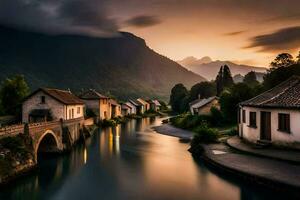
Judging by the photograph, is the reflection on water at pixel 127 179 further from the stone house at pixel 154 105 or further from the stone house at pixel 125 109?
the stone house at pixel 154 105

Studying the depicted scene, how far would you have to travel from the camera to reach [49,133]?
123 ft

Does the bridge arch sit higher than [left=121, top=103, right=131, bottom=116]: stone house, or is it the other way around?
[left=121, top=103, right=131, bottom=116]: stone house

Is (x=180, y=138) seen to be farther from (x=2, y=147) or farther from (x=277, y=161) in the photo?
(x=2, y=147)

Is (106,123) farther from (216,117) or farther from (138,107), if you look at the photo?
(138,107)

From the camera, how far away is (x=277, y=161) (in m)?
25.7

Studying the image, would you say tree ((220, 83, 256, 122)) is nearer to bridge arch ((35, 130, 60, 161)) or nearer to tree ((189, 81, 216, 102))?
bridge arch ((35, 130, 60, 161))

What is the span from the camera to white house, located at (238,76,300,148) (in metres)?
28.2

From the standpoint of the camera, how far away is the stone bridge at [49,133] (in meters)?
29.5

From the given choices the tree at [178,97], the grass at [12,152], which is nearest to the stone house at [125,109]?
the tree at [178,97]

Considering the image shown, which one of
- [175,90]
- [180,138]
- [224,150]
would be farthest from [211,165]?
[175,90]

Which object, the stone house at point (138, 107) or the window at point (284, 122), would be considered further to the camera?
the stone house at point (138, 107)

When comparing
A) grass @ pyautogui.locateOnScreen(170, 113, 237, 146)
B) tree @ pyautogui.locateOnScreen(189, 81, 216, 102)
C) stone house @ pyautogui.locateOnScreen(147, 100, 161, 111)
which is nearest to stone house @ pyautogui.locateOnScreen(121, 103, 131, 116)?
tree @ pyautogui.locateOnScreen(189, 81, 216, 102)

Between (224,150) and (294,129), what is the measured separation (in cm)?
705

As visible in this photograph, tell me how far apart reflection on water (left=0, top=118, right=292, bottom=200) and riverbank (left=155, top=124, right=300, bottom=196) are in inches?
29.6
